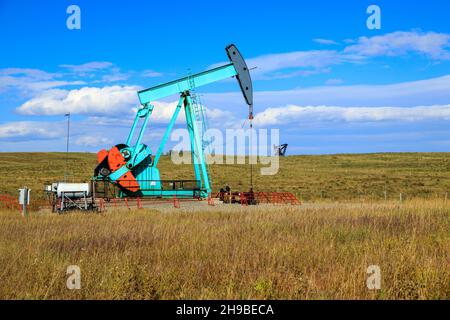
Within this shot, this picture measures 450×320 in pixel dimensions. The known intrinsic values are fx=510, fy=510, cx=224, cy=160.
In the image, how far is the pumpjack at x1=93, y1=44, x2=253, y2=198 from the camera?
70.0 ft

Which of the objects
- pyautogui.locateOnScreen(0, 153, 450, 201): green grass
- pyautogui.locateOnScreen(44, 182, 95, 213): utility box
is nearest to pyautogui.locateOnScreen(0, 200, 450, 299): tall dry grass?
pyautogui.locateOnScreen(44, 182, 95, 213): utility box

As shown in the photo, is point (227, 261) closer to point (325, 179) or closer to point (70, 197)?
point (70, 197)

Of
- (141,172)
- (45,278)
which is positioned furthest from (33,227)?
(141,172)

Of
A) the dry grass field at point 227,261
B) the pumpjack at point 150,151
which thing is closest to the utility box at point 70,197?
the pumpjack at point 150,151

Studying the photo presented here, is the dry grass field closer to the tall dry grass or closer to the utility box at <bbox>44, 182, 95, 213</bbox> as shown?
the tall dry grass

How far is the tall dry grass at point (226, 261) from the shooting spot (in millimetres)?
5023

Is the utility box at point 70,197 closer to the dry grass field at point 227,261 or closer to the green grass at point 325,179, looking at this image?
the dry grass field at point 227,261

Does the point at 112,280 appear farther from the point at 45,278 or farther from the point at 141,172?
the point at 141,172

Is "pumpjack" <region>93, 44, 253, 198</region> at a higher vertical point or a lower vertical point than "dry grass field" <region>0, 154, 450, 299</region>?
higher

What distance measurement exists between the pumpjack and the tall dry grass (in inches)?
465

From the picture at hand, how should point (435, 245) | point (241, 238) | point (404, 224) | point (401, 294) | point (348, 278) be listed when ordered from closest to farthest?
point (401, 294) → point (348, 278) → point (435, 245) → point (241, 238) → point (404, 224)

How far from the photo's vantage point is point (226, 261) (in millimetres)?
6258

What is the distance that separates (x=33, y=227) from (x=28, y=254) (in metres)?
4.27

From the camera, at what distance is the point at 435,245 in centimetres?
761
